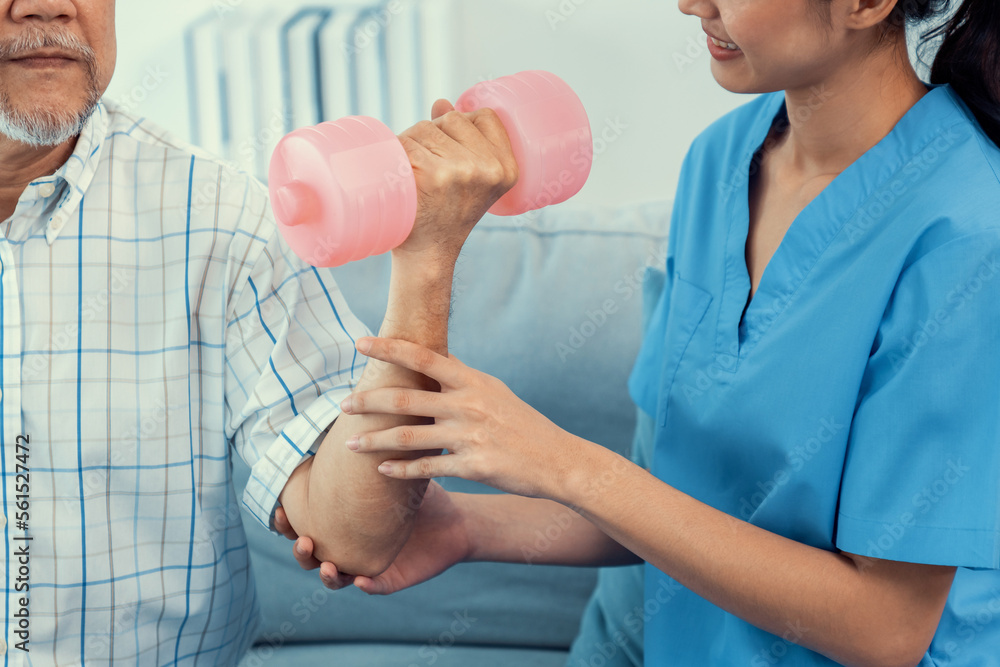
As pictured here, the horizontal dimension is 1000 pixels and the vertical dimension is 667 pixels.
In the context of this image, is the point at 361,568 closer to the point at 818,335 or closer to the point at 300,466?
the point at 300,466

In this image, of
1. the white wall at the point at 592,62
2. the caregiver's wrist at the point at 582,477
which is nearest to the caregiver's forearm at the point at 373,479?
the caregiver's wrist at the point at 582,477

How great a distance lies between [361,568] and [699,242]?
0.53 metres

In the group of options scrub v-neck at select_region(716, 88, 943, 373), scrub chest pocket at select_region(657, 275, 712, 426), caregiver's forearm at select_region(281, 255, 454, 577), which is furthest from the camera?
scrub chest pocket at select_region(657, 275, 712, 426)

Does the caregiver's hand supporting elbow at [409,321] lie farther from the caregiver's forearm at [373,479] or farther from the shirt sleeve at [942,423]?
the shirt sleeve at [942,423]

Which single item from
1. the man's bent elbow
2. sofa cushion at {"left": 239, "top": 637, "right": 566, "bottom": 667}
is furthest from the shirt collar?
sofa cushion at {"left": 239, "top": 637, "right": 566, "bottom": 667}

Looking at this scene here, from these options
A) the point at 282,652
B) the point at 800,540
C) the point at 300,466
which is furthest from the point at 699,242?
the point at 282,652

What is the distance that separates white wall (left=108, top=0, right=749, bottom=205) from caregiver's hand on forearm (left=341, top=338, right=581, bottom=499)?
1639 mm

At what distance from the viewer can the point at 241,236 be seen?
94 cm

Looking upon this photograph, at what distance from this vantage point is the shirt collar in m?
0.89

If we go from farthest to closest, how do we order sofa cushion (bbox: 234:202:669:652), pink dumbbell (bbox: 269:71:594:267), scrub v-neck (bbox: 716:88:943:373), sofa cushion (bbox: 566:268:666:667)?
sofa cushion (bbox: 234:202:669:652), sofa cushion (bbox: 566:268:666:667), scrub v-neck (bbox: 716:88:943:373), pink dumbbell (bbox: 269:71:594:267)

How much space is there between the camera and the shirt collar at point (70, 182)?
89cm

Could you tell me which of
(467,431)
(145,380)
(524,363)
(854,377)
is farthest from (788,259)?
(145,380)

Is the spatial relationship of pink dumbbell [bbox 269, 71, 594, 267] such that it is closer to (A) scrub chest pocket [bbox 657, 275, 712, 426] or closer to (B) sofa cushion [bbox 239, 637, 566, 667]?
(A) scrub chest pocket [bbox 657, 275, 712, 426]

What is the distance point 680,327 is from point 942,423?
33 centimetres
